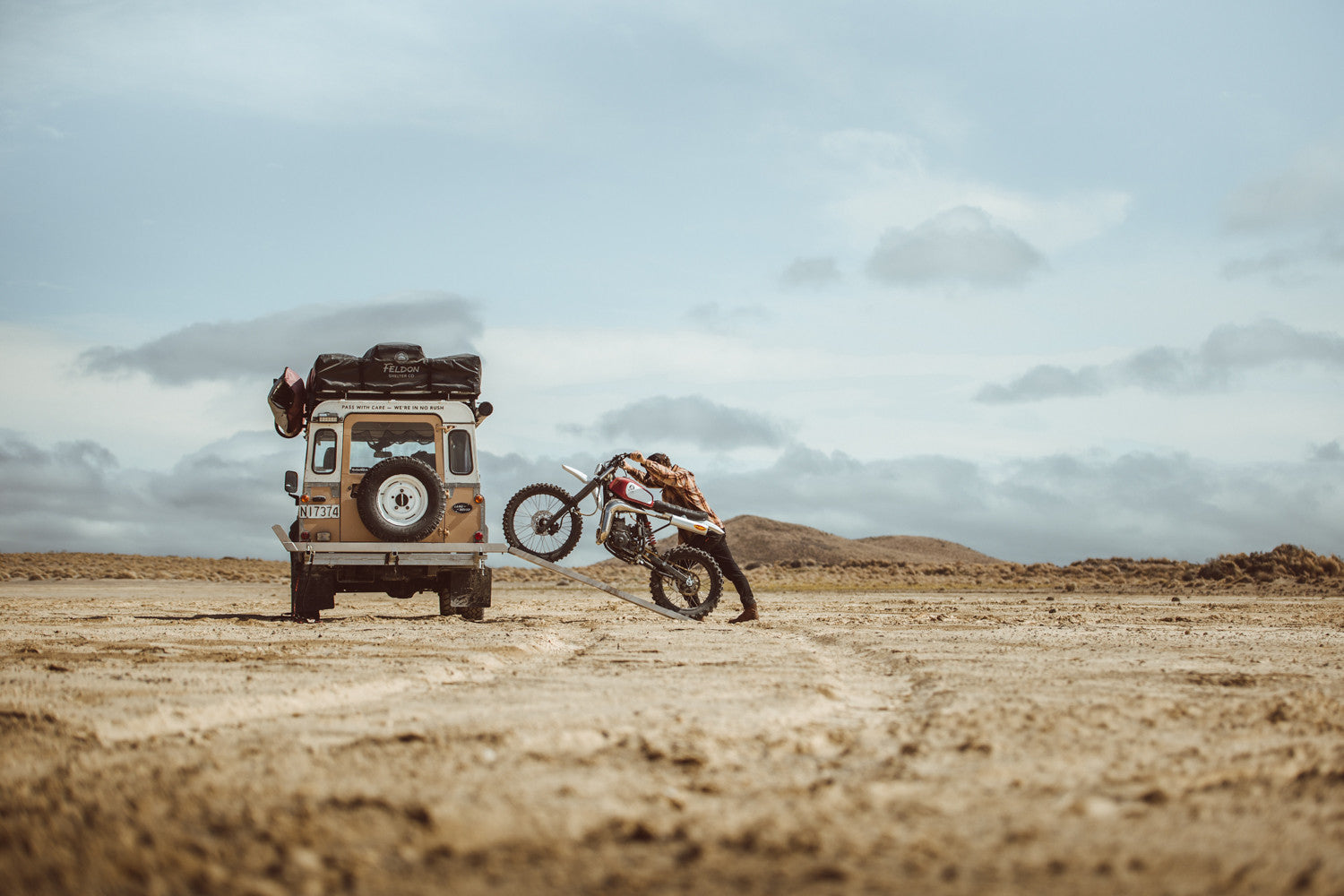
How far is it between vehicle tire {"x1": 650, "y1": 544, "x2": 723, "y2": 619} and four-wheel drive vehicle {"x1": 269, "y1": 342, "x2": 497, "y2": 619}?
210 cm

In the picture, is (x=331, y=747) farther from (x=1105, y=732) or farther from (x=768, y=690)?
(x=1105, y=732)

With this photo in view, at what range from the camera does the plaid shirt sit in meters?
→ 13.6

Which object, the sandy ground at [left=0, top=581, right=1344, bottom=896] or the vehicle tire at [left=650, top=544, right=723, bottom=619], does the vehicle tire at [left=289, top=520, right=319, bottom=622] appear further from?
the vehicle tire at [left=650, top=544, right=723, bottom=619]

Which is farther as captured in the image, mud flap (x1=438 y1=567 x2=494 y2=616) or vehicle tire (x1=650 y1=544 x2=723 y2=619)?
vehicle tire (x1=650 y1=544 x2=723 y2=619)

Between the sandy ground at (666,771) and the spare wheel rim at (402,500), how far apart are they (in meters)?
3.57

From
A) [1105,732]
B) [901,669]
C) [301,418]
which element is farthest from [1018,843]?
[301,418]

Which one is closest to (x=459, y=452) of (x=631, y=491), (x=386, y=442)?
(x=386, y=442)

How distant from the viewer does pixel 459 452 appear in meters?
13.5

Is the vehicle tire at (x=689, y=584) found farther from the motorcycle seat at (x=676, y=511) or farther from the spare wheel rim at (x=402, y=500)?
the spare wheel rim at (x=402, y=500)

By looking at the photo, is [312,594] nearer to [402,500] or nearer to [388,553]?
[388,553]

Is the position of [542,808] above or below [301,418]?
below

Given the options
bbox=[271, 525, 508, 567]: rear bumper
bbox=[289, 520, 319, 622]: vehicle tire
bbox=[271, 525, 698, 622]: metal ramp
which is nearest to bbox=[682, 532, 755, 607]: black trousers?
bbox=[271, 525, 698, 622]: metal ramp

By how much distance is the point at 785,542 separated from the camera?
148 ft

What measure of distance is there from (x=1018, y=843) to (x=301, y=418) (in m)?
12.3
